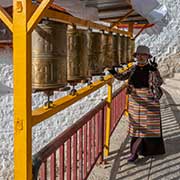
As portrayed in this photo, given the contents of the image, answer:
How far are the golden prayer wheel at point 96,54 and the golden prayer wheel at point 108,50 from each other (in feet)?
0.72

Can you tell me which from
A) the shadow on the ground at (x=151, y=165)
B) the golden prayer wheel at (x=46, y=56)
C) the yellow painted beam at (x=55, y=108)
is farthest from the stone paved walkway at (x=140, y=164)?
the golden prayer wheel at (x=46, y=56)

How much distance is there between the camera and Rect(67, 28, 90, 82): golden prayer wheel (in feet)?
7.61

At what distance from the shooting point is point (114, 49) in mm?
3717

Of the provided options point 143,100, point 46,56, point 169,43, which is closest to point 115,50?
point 143,100

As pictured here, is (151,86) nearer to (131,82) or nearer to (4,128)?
(131,82)

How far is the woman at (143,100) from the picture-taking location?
13.0 ft

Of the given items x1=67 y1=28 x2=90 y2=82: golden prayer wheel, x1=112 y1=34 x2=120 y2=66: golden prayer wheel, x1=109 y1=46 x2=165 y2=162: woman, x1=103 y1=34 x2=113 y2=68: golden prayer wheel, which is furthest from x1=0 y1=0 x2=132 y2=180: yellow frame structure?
x1=109 y1=46 x2=165 y2=162: woman

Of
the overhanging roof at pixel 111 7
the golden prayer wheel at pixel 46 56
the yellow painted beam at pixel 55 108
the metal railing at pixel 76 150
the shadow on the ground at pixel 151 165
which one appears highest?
the overhanging roof at pixel 111 7

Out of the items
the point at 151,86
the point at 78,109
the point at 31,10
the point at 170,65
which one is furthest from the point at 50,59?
the point at 170,65

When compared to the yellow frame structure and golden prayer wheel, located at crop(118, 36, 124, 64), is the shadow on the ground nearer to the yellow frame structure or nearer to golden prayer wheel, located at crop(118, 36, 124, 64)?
golden prayer wheel, located at crop(118, 36, 124, 64)

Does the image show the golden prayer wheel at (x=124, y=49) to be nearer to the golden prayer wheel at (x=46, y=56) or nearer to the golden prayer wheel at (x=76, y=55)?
the golden prayer wheel at (x=76, y=55)

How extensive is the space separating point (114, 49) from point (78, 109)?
18.0 feet

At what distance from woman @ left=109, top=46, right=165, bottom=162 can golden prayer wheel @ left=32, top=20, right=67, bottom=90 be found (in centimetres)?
198

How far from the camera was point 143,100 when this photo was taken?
13.3ft
